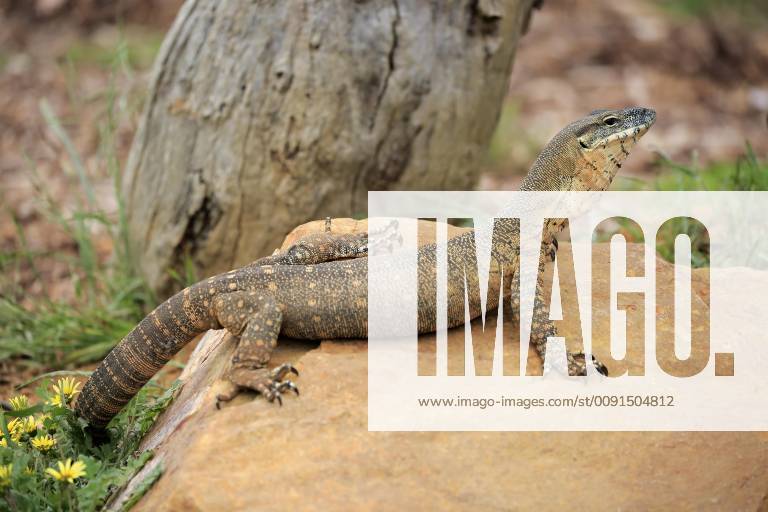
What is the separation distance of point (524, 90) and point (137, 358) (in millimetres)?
10699

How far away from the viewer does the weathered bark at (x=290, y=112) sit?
7.75 m

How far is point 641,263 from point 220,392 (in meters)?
3.11

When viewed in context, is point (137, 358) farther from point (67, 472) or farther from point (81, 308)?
point (81, 308)

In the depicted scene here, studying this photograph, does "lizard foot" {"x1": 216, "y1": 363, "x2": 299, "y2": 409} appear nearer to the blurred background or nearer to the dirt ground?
Answer: the blurred background

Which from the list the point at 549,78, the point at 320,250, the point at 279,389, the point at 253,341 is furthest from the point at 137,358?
the point at 549,78

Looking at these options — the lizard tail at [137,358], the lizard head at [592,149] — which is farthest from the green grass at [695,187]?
the lizard tail at [137,358]

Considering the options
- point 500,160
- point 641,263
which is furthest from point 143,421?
point 500,160

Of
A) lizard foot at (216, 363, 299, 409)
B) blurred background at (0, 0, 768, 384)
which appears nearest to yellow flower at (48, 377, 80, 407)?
lizard foot at (216, 363, 299, 409)

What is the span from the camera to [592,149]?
17.7ft

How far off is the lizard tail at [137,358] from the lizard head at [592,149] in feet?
7.77

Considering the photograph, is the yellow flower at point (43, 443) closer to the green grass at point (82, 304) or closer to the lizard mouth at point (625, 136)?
the green grass at point (82, 304)

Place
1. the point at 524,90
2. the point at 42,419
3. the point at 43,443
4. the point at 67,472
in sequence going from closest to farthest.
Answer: the point at 67,472, the point at 43,443, the point at 42,419, the point at 524,90

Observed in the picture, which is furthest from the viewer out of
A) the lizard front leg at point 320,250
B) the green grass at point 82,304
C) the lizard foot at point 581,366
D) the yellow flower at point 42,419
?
the green grass at point 82,304

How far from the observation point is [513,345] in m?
5.19
